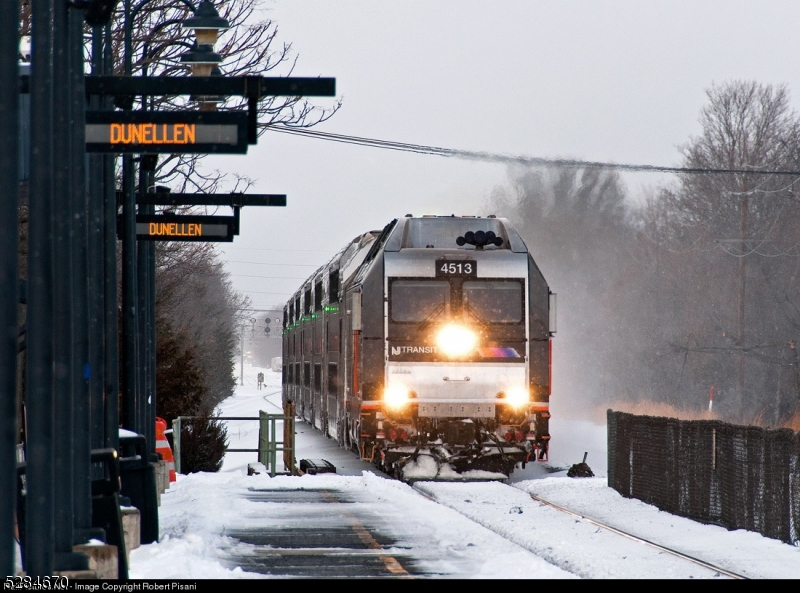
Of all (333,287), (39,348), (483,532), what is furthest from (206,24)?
(333,287)

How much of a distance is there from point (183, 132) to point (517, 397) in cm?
1232

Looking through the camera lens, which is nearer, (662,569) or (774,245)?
(662,569)

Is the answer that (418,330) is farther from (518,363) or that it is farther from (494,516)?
(494,516)

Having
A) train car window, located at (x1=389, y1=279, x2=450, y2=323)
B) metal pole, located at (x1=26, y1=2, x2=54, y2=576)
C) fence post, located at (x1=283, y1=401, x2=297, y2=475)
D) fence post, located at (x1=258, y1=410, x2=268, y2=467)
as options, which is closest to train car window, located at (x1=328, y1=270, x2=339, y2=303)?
fence post, located at (x1=283, y1=401, x2=297, y2=475)

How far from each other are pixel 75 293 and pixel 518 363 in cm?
1234

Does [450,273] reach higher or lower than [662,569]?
higher

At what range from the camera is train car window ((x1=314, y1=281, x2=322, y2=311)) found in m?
29.1

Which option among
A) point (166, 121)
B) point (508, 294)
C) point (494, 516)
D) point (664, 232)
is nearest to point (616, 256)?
point (664, 232)

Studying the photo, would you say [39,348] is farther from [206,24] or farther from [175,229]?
[175,229]

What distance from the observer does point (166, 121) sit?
30.5 feet

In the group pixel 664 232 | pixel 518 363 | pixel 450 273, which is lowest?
pixel 518 363

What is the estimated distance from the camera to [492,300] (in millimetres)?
21047

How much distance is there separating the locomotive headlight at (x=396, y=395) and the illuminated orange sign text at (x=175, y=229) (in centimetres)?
601

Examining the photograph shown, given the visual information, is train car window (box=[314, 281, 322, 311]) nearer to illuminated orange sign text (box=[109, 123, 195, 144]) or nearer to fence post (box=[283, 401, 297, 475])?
fence post (box=[283, 401, 297, 475])
